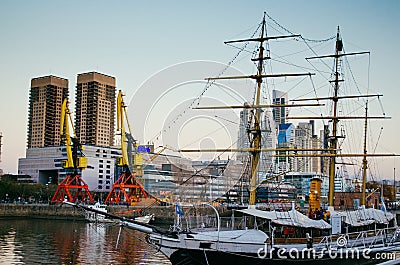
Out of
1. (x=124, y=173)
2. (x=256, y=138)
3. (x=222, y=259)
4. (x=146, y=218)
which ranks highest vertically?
(x=256, y=138)

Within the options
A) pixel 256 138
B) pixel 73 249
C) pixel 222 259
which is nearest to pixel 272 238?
pixel 222 259

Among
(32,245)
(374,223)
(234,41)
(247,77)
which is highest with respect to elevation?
(234,41)

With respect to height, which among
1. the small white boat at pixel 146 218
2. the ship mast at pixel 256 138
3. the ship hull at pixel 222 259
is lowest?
the small white boat at pixel 146 218

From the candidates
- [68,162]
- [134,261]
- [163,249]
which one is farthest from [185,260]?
[68,162]

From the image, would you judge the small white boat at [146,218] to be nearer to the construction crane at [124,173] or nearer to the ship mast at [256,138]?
the construction crane at [124,173]

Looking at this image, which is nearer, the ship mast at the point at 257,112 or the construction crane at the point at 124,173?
the ship mast at the point at 257,112

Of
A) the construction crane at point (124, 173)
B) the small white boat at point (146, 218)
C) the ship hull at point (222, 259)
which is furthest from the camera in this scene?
the construction crane at point (124, 173)

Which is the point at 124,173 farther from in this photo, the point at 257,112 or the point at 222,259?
the point at 222,259

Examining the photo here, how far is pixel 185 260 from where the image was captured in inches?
1195


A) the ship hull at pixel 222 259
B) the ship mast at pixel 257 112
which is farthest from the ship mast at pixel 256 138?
the ship hull at pixel 222 259

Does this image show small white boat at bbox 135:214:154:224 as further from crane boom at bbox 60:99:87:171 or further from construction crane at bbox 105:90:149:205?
crane boom at bbox 60:99:87:171

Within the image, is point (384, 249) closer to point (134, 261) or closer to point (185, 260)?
point (185, 260)

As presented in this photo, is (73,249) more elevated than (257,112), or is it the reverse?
(257,112)

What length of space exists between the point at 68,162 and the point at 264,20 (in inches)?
3191
